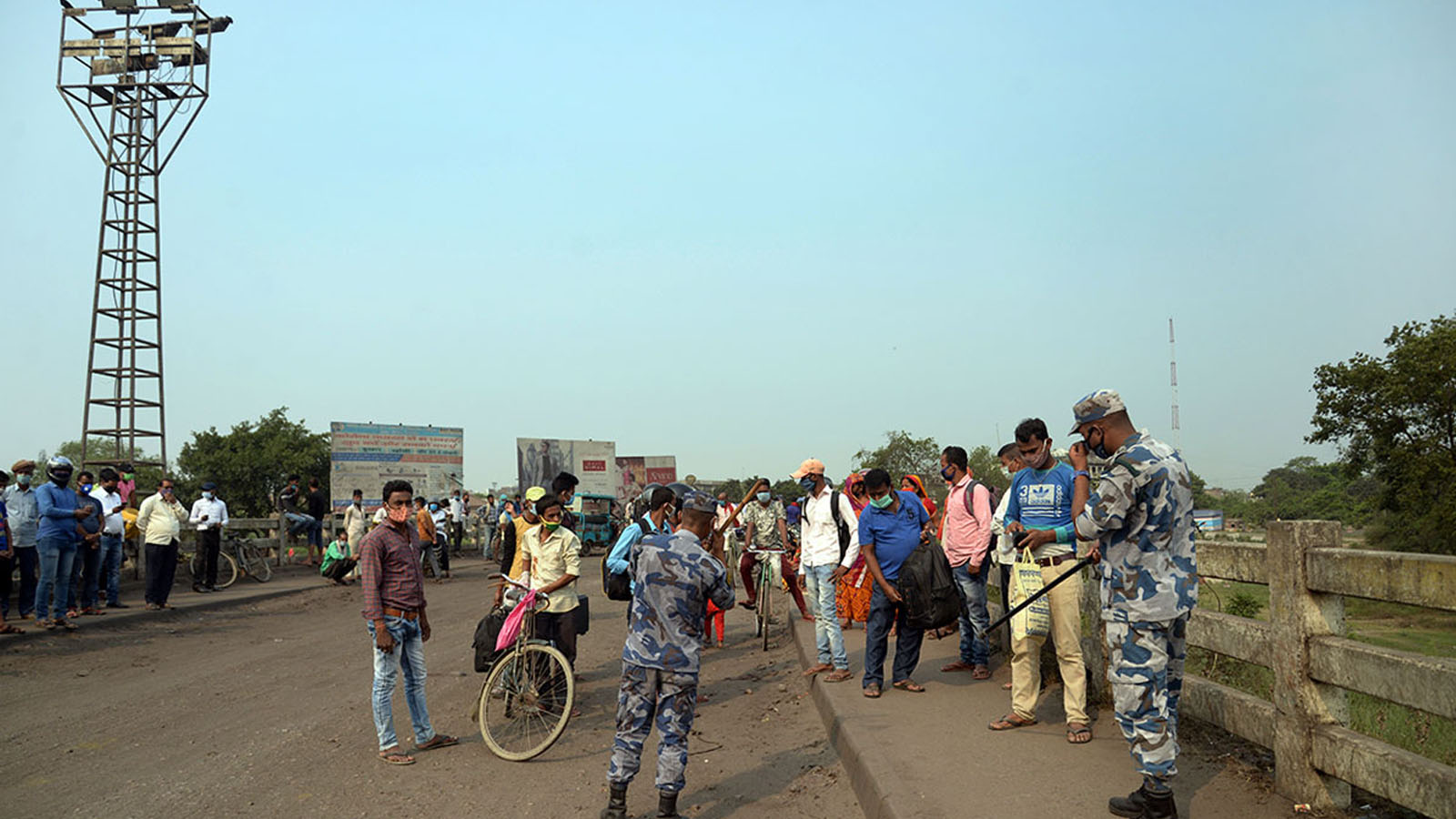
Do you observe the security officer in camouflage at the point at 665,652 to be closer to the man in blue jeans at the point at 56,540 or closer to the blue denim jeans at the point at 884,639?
the blue denim jeans at the point at 884,639

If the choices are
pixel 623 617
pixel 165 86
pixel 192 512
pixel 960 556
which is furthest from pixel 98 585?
pixel 165 86

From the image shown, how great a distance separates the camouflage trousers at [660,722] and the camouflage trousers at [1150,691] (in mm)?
2205

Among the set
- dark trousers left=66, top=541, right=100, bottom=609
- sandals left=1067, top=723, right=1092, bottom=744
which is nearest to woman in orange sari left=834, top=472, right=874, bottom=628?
sandals left=1067, top=723, right=1092, bottom=744

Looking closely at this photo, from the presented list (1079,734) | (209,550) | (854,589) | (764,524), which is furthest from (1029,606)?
(209,550)

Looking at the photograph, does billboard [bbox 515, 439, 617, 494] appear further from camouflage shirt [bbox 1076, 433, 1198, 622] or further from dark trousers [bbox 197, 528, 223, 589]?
camouflage shirt [bbox 1076, 433, 1198, 622]

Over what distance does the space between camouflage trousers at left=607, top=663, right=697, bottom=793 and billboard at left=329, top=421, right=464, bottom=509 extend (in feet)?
111

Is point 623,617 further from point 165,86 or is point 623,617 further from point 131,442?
point 165,86

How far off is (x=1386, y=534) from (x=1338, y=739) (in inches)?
1984

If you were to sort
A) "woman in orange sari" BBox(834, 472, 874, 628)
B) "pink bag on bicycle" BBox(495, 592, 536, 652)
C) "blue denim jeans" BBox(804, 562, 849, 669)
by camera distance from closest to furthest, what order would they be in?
"pink bag on bicycle" BBox(495, 592, 536, 652) < "blue denim jeans" BBox(804, 562, 849, 669) < "woman in orange sari" BBox(834, 472, 874, 628)

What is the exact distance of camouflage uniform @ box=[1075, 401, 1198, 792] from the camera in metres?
4.45

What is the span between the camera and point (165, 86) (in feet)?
92.5

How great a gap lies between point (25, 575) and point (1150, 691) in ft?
45.0

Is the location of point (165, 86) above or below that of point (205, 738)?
above

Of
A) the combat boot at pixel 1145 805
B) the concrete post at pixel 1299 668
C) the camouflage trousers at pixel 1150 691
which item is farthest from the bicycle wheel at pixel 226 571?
the concrete post at pixel 1299 668
